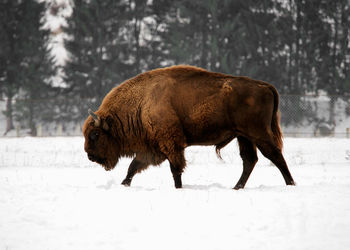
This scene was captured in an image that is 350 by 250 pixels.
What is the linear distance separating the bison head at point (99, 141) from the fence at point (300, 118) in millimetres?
14782

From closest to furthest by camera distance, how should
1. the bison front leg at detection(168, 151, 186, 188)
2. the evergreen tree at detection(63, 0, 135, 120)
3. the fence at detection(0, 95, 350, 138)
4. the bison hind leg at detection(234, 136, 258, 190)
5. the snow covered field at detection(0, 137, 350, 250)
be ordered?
1. the snow covered field at detection(0, 137, 350, 250)
2. the bison front leg at detection(168, 151, 186, 188)
3. the bison hind leg at detection(234, 136, 258, 190)
4. the fence at detection(0, 95, 350, 138)
5. the evergreen tree at detection(63, 0, 135, 120)

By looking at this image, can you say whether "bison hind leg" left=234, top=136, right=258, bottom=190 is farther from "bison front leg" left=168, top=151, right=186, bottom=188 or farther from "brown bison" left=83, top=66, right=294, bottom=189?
"bison front leg" left=168, top=151, right=186, bottom=188

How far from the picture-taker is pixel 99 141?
657 cm

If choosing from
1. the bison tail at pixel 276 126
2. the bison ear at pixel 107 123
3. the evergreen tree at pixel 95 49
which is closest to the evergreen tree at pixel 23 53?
the evergreen tree at pixel 95 49

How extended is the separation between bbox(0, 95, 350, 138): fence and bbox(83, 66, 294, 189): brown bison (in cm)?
Result: 1481

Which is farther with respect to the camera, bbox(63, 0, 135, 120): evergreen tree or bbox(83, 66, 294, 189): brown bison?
bbox(63, 0, 135, 120): evergreen tree

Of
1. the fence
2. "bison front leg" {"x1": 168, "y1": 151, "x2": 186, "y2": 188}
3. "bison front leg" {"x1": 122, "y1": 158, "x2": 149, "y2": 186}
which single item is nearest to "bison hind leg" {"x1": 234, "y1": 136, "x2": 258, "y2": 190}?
"bison front leg" {"x1": 168, "y1": 151, "x2": 186, "y2": 188}

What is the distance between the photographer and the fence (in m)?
21.7

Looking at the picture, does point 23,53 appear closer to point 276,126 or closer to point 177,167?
point 177,167

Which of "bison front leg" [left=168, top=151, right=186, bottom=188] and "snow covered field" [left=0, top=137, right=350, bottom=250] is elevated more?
"snow covered field" [left=0, top=137, right=350, bottom=250]

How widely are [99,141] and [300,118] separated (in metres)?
18.2

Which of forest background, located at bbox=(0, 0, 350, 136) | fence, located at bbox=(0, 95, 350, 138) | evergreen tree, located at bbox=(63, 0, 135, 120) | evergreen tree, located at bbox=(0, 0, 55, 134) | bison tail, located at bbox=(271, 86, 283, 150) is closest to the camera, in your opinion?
bison tail, located at bbox=(271, 86, 283, 150)

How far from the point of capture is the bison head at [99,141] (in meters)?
6.47

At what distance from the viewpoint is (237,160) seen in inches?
444
